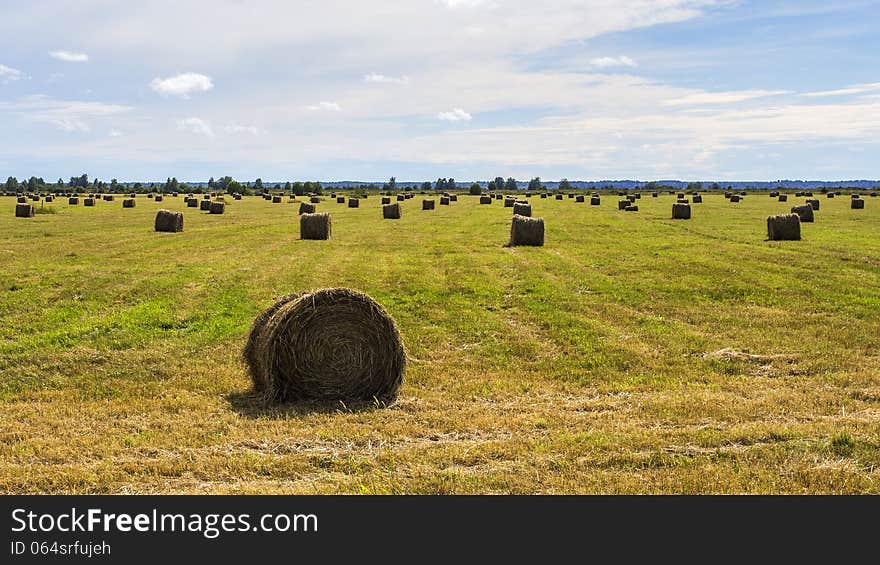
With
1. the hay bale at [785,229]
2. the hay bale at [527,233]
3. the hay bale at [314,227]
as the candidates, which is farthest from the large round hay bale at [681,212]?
the hay bale at [314,227]

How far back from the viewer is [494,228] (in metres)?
42.5

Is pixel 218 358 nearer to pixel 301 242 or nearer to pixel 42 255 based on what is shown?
pixel 42 255

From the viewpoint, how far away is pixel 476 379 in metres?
12.9

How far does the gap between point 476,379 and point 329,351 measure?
8.04ft

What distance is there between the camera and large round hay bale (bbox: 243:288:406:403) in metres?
11.8

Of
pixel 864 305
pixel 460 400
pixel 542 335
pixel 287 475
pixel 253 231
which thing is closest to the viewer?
pixel 287 475

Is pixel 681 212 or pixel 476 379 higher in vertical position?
pixel 681 212

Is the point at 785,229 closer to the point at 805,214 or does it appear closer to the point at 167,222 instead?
the point at 805,214

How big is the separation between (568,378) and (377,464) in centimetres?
498

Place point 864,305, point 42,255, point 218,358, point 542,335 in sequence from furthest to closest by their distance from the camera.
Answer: point 42,255 < point 864,305 < point 542,335 < point 218,358

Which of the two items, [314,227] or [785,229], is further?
[314,227]

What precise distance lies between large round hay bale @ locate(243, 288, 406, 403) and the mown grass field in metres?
0.52

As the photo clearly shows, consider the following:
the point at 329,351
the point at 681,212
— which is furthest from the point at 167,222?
the point at 681,212

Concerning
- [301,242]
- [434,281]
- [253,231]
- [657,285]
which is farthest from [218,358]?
[253,231]
